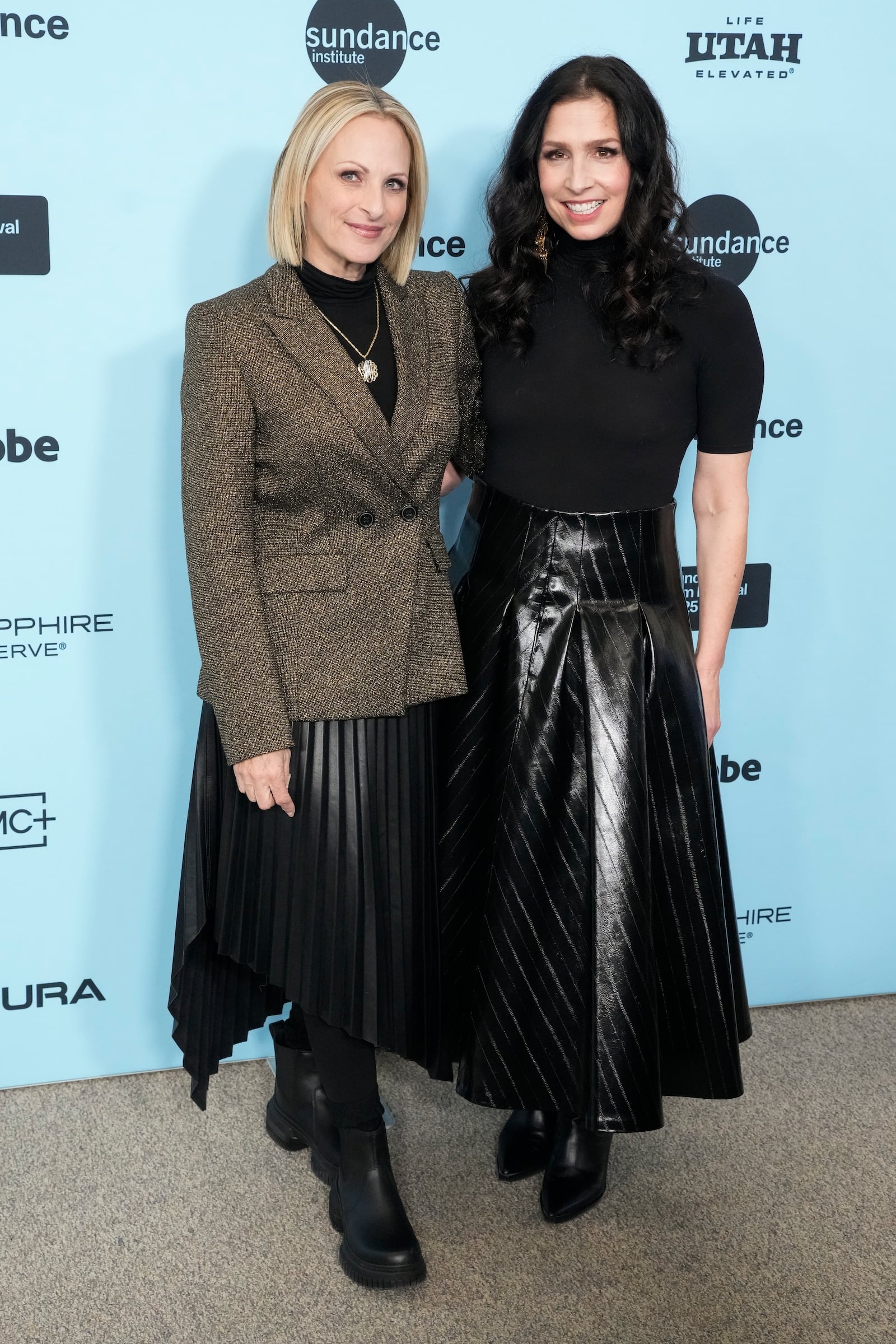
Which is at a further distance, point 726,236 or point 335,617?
point 726,236

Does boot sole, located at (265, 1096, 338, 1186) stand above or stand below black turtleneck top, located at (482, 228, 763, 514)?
below

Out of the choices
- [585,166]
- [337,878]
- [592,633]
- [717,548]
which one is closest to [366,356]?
[585,166]

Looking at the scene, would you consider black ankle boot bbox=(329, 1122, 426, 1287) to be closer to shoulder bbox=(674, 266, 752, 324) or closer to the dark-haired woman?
the dark-haired woman

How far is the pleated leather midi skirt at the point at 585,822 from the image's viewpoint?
179cm

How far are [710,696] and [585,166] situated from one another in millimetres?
844

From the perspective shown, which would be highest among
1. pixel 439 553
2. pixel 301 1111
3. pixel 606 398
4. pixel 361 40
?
pixel 361 40

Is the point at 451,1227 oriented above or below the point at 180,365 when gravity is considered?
below

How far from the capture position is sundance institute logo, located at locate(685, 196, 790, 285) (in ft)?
7.54

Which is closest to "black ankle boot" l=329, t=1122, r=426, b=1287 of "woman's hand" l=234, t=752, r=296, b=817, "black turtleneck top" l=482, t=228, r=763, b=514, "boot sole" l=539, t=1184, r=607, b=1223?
"boot sole" l=539, t=1184, r=607, b=1223

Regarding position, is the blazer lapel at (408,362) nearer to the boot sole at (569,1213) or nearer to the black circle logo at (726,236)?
the black circle logo at (726,236)

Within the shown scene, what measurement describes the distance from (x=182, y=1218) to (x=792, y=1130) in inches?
44.0

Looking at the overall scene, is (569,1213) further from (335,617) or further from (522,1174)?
(335,617)

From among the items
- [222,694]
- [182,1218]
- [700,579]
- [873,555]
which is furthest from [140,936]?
[873,555]

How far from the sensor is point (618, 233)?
180 cm
